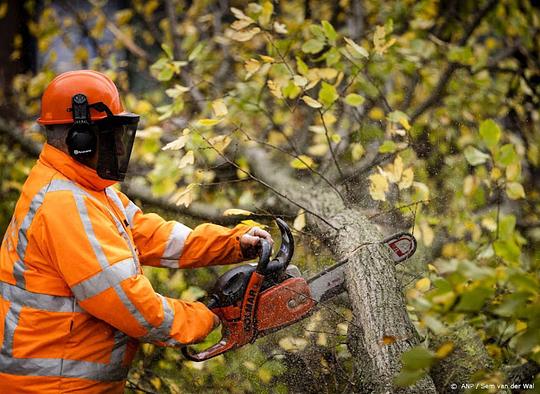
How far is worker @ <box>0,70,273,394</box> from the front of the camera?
85.9 inches

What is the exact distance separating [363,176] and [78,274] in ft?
6.71

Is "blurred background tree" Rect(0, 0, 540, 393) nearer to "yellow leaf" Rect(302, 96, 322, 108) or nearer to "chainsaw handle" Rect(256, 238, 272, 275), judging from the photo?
"yellow leaf" Rect(302, 96, 322, 108)

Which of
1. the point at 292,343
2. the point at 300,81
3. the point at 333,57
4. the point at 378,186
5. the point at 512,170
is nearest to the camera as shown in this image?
the point at 292,343

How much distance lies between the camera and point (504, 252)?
1796 millimetres

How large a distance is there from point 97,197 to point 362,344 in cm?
117

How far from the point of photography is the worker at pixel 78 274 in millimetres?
2182

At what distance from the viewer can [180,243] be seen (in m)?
2.80

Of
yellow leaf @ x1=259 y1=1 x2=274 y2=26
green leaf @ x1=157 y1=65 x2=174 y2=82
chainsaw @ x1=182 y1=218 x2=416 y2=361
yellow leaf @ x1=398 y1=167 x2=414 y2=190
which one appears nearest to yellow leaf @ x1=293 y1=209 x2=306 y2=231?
yellow leaf @ x1=398 y1=167 x2=414 y2=190

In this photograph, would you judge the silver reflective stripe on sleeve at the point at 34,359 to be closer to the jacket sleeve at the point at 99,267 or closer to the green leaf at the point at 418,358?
the jacket sleeve at the point at 99,267

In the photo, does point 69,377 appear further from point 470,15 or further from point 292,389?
point 470,15

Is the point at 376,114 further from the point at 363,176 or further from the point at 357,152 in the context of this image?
the point at 363,176

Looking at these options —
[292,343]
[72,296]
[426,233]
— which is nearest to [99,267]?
[72,296]

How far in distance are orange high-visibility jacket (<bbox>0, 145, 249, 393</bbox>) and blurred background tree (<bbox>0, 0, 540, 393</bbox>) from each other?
0.71 metres

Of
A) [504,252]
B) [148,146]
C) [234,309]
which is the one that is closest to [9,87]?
[148,146]
